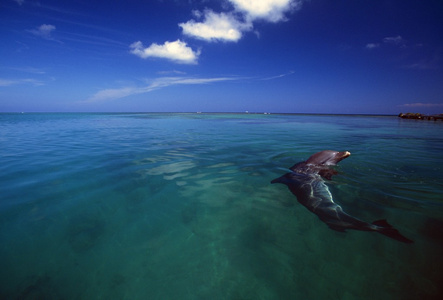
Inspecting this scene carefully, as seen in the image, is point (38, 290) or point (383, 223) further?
point (383, 223)

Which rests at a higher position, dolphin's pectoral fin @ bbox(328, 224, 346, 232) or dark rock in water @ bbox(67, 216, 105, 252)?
dolphin's pectoral fin @ bbox(328, 224, 346, 232)

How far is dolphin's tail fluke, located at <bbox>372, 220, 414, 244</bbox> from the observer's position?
3089mm

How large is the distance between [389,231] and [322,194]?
1.45m

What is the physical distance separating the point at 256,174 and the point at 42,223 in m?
5.22

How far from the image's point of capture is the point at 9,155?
8.24m

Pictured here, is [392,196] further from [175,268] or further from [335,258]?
[175,268]

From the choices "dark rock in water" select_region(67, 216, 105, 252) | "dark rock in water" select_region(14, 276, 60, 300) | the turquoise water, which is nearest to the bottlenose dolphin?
the turquoise water

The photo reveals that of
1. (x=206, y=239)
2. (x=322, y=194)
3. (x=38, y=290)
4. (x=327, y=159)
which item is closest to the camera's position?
(x=38, y=290)

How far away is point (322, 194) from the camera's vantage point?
15.1ft

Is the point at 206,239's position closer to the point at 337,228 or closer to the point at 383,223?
the point at 337,228

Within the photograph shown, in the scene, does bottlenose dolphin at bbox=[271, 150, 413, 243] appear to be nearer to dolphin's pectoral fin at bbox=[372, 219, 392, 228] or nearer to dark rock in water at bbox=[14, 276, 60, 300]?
dolphin's pectoral fin at bbox=[372, 219, 392, 228]

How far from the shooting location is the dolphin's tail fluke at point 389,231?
10.1 feet

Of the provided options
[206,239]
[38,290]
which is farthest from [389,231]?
[38,290]

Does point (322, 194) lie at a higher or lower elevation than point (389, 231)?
higher
